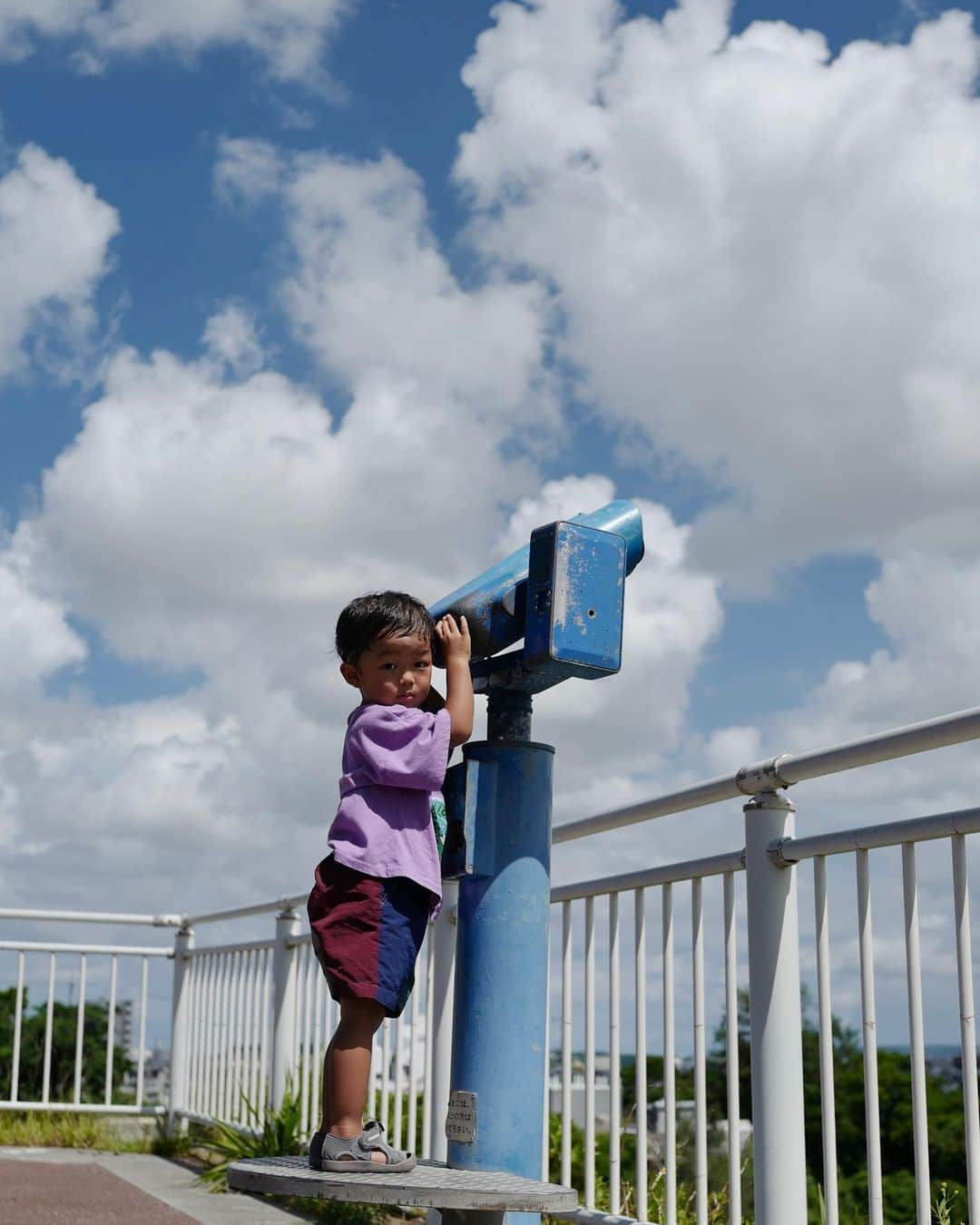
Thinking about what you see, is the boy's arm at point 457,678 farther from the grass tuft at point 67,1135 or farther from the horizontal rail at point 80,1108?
the horizontal rail at point 80,1108

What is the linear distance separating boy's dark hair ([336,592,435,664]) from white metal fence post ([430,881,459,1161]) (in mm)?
1633

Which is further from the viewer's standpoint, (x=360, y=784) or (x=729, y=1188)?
(x=729, y=1188)

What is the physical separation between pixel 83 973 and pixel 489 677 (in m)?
6.25

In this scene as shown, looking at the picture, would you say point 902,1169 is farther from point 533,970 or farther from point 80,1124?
point 533,970

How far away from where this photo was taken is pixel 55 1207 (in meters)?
5.11

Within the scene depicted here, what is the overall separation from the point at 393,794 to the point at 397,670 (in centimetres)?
24

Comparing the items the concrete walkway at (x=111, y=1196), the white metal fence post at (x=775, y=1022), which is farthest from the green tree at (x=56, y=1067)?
the white metal fence post at (x=775, y=1022)

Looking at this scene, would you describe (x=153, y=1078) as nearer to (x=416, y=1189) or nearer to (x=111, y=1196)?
(x=111, y=1196)

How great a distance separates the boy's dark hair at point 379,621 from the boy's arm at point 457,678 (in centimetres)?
4

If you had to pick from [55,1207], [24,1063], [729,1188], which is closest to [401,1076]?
[55,1207]

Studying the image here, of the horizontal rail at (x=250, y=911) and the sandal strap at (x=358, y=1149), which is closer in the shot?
the sandal strap at (x=358, y=1149)

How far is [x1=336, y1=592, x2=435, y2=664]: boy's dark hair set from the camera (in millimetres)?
2711

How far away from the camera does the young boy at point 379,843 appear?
254cm

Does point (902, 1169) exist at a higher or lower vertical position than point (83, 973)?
lower
